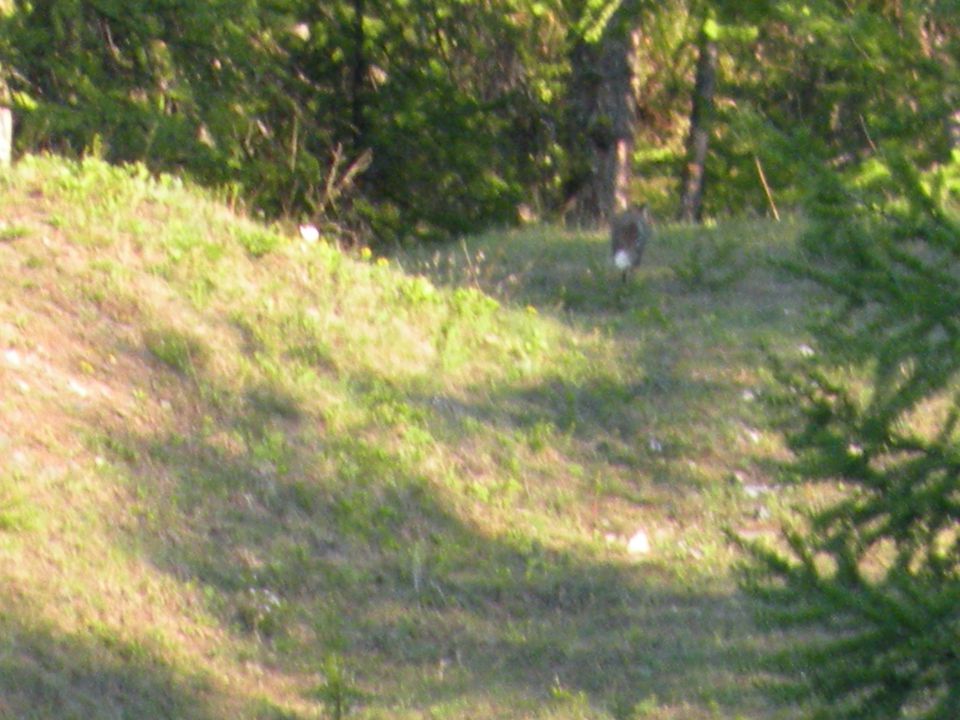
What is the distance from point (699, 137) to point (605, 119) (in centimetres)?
274

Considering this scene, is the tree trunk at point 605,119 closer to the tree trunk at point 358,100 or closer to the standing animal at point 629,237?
the tree trunk at point 358,100

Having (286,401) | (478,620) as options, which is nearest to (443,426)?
(286,401)

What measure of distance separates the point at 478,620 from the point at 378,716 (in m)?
1.16

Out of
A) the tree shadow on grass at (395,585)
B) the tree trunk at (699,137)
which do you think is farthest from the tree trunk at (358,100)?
the tree shadow on grass at (395,585)

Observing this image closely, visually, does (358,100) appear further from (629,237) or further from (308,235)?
(308,235)

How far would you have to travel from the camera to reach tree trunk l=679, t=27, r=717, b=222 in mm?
17641

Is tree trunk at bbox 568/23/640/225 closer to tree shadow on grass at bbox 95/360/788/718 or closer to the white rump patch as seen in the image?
the white rump patch

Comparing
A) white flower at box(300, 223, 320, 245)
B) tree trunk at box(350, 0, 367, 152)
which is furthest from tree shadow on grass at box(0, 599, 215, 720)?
tree trunk at box(350, 0, 367, 152)

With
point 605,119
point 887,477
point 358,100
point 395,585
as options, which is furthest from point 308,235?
point 605,119

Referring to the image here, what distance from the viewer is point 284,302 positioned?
9219mm

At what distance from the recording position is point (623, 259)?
11844 millimetres

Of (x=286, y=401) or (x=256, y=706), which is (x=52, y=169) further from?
(x=256, y=706)

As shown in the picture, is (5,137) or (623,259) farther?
(623,259)

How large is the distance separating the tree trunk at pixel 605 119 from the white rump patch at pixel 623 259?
145 inches
